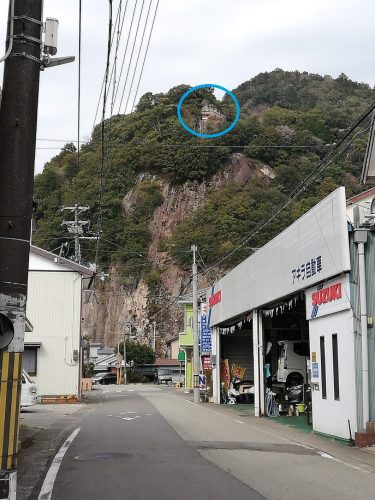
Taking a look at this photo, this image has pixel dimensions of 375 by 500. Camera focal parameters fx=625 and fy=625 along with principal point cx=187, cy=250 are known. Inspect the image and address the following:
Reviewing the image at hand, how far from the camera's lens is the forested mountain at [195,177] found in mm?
34000

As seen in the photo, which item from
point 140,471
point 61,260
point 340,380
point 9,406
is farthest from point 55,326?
point 9,406

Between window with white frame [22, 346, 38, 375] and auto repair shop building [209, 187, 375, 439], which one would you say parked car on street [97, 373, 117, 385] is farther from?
auto repair shop building [209, 187, 375, 439]

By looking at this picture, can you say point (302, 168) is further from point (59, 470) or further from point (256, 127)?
point (59, 470)

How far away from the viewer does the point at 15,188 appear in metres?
7.34

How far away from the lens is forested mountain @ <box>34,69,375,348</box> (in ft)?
112

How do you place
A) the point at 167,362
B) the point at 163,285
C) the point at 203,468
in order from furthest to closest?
1. the point at 163,285
2. the point at 167,362
3. the point at 203,468

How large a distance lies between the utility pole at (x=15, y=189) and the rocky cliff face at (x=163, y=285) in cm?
8246

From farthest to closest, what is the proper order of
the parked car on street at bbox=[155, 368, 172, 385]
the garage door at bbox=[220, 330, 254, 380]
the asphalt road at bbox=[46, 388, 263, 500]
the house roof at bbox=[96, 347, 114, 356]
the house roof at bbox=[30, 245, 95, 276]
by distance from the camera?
the house roof at bbox=[96, 347, 114, 356] < the parked car on street at bbox=[155, 368, 172, 385] < the house roof at bbox=[30, 245, 95, 276] < the garage door at bbox=[220, 330, 254, 380] < the asphalt road at bbox=[46, 388, 263, 500]

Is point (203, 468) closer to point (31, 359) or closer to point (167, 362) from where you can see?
point (31, 359)

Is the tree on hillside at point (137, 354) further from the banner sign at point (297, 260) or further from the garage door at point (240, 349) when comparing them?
the banner sign at point (297, 260)

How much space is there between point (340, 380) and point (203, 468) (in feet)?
17.0

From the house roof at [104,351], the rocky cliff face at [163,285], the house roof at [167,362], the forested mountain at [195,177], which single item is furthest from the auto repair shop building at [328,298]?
the house roof at [104,351]

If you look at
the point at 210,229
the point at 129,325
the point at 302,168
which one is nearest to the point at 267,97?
the point at 210,229

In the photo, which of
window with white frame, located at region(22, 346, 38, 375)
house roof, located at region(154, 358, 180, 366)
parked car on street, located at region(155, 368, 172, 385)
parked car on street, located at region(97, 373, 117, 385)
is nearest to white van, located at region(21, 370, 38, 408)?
window with white frame, located at region(22, 346, 38, 375)
